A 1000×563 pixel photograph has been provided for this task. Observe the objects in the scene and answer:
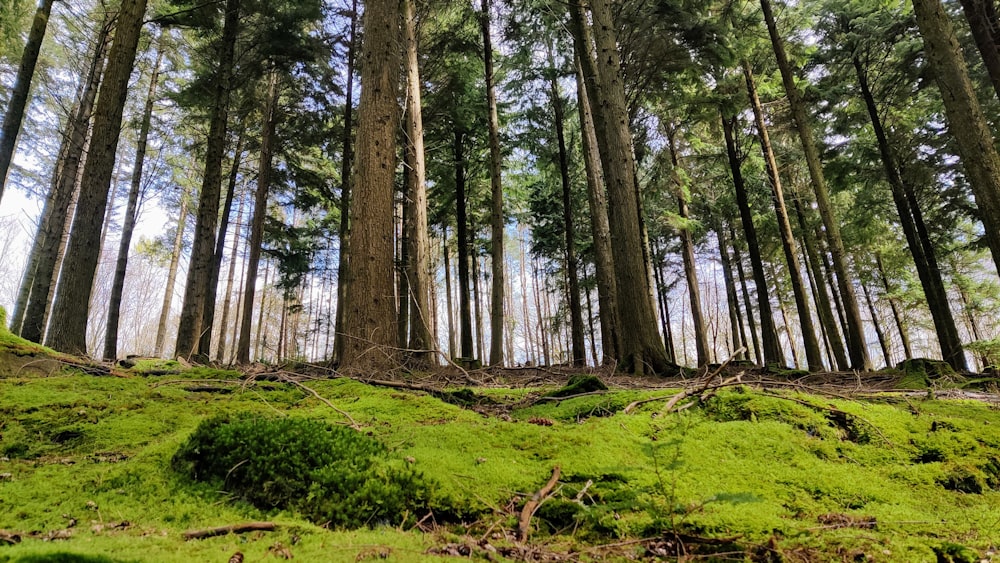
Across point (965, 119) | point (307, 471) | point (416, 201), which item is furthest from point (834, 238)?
point (307, 471)

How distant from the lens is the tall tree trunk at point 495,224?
10945mm

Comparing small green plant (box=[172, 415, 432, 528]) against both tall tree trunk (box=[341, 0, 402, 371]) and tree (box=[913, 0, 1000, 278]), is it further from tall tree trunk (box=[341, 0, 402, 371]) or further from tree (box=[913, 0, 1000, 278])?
tree (box=[913, 0, 1000, 278])

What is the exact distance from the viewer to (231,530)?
4.41 feet

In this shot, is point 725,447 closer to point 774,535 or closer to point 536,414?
point 774,535

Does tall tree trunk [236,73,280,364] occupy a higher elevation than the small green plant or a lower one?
higher

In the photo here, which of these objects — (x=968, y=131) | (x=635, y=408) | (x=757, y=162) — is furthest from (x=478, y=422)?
(x=757, y=162)

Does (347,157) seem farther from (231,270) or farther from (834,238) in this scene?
(834,238)

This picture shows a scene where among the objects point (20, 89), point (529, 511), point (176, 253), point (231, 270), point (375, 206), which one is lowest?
point (529, 511)

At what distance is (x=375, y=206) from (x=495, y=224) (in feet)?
22.2

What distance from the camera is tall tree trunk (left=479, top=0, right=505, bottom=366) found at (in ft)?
35.9

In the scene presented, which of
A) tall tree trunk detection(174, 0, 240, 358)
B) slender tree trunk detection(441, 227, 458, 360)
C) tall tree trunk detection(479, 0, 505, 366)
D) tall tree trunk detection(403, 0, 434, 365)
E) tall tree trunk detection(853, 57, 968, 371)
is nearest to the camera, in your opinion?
tall tree trunk detection(403, 0, 434, 365)

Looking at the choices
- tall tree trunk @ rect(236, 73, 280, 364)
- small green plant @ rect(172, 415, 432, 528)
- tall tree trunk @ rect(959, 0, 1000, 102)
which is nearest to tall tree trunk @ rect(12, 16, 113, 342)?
tall tree trunk @ rect(236, 73, 280, 364)

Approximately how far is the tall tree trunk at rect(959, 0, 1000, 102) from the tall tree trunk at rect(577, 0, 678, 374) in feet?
15.6

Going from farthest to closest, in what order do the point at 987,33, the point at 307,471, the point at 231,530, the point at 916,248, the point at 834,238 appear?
the point at 916,248 → the point at 834,238 → the point at 987,33 → the point at 307,471 → the point at 231,530
